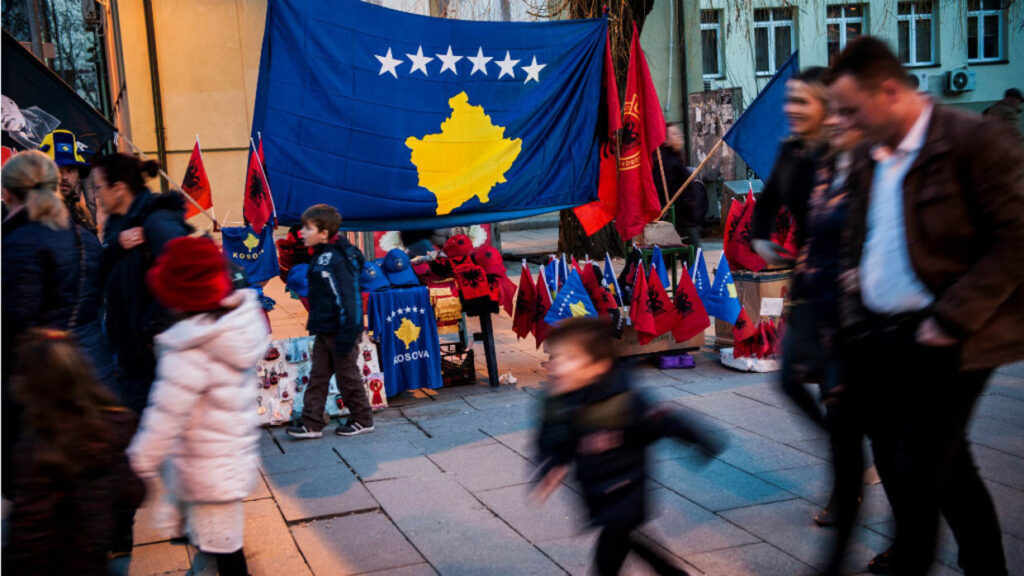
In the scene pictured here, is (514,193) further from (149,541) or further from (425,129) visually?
(149,541)

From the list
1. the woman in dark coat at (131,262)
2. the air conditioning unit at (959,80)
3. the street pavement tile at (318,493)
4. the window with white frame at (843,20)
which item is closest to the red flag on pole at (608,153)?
the street pavement tile at (318,493)

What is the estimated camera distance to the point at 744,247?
26.2ft

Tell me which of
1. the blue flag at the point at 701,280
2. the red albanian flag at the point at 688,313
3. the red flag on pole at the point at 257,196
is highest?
the red flag on pole at the point at 257,196

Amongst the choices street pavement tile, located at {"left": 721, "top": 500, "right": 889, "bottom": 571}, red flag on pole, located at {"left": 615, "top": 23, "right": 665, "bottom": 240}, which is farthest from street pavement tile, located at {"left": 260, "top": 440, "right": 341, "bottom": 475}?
red flag on pole, located at {"left": 615, "top": 23, "right": 665, "bottom": 240}

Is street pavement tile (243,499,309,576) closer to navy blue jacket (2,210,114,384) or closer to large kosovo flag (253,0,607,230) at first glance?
navy blue jacket (2,210,114,384)

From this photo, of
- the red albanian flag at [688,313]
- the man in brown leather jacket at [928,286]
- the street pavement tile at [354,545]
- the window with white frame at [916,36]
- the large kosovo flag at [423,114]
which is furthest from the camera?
the window with white frame at [916,36]

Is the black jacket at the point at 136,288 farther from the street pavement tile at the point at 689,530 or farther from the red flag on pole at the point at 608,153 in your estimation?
the red flag on pole at the point at 608,153

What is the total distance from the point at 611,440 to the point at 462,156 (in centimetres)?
458

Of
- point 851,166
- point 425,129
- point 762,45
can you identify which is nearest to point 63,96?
point 425,129

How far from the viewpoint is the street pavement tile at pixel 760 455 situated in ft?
16.9

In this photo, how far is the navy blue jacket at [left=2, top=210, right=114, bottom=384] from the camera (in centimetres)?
398

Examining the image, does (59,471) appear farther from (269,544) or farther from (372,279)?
(372,279)

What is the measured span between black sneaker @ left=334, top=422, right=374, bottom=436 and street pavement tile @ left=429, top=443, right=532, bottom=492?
77cm

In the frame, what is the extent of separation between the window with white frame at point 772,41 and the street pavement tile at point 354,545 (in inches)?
888
